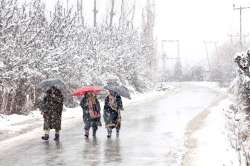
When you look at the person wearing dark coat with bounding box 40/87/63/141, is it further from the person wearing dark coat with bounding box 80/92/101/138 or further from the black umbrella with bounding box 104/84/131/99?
the black umbrella with bounding box 104/84/131/99

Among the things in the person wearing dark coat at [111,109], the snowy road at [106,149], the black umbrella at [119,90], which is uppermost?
the black umbrella at [119,90]

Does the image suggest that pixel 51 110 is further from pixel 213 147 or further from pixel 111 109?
pixel 213 147

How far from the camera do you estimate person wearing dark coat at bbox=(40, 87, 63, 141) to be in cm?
1664

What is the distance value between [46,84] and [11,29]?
25.7 ft

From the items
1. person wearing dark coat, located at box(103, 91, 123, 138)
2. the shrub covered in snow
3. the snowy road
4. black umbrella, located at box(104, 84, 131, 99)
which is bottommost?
the snowy road

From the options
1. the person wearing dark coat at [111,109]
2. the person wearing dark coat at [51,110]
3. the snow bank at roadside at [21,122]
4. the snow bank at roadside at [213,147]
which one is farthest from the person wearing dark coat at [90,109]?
the snow bank at roadside at [213,147]

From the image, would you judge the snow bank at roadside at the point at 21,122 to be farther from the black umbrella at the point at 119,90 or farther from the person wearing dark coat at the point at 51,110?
the black umbrella at the point at 119,90

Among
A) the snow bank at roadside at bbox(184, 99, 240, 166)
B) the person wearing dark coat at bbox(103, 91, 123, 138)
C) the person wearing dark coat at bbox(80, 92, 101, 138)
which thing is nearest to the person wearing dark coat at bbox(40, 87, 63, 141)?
the person wearing dark coat at bbox(80, 92, 101, 138)

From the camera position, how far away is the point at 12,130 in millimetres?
19594

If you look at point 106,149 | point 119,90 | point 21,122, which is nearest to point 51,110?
point 119,90

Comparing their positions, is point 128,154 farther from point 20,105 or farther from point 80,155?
point 20,105

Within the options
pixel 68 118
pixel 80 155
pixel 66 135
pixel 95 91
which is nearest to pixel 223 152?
pixel 80 155

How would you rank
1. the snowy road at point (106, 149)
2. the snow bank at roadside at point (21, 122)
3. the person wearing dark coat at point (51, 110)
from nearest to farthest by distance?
the snowy road at point (106, 149) < the person wearing dark coat at point (51, 110) < the snow bank at roadside at point (21, 122)

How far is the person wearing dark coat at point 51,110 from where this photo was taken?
16.6 meters
